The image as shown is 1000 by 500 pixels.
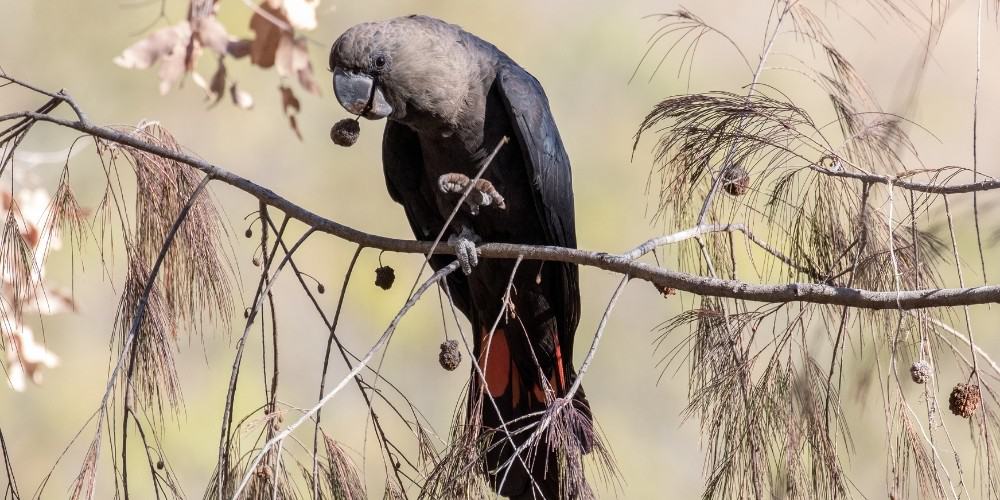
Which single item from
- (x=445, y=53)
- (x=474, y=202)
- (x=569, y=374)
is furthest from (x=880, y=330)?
(x=445, y=53)

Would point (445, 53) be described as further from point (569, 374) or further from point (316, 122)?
point (316, 122)

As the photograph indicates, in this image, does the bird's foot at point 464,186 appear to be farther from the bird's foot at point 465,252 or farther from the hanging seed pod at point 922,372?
the hanging seed pod at point 922,372

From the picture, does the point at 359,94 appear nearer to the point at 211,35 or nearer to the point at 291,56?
the point at 291,56

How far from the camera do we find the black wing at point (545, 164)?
2330 mm

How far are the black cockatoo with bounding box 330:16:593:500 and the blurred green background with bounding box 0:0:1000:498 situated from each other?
254 centimetres

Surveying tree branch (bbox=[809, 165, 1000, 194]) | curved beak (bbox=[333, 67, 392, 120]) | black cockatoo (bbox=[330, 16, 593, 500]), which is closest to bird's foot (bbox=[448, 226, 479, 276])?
→ black cockatoo (bbox=[330, 16, 593, 500])

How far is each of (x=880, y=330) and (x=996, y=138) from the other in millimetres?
4074

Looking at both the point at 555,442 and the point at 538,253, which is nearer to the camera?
the point at 555,442

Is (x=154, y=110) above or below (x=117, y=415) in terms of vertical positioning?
above

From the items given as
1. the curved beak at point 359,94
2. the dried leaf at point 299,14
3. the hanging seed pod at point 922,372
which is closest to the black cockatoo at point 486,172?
the curved beak at point 359,94

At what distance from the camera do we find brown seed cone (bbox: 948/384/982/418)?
149 cm

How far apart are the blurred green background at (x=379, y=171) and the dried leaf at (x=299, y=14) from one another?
3138 mm

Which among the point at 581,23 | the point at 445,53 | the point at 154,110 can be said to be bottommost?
the point at 445,53

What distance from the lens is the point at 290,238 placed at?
206 inches
